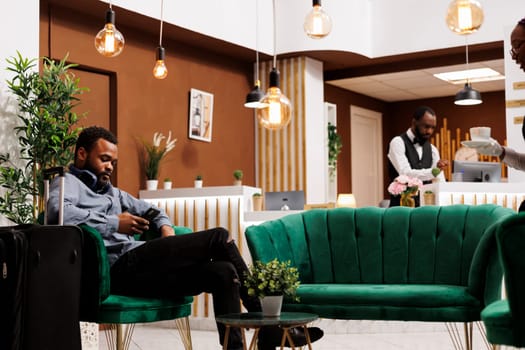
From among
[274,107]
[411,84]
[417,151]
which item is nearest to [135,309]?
[274,107]

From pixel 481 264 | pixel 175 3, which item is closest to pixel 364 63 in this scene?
pixel 175 3

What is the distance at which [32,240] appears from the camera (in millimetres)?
3363

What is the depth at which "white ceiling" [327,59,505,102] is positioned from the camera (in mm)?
9898

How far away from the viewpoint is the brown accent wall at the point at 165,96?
7160 millimetres

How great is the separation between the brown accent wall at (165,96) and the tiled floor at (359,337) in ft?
6.50

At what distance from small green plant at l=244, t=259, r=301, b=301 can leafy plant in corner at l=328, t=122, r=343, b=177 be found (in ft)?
22.6

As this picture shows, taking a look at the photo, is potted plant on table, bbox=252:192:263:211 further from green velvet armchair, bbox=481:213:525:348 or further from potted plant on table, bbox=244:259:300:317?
green velvet armchair, bbox=481:213:525:348

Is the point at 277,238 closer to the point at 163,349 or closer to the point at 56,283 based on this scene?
the point at 56,283

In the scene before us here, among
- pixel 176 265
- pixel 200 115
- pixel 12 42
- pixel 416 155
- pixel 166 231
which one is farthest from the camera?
pixel 200 115

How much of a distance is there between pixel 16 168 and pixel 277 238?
2193 millimetres

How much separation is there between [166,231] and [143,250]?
0.37 meters

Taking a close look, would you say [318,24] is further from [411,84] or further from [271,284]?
[411,84]

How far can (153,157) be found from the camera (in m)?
7.75

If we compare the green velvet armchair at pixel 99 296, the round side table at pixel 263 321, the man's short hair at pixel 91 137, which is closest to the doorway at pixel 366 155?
the man's short hair at pixel 91 137
